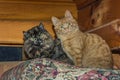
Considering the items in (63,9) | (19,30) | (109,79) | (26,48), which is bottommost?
(109,79)

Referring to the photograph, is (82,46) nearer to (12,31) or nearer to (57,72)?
(12,31)

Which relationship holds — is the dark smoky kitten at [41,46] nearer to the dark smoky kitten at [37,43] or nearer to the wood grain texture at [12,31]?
the dark smoky kitten at [37,43]

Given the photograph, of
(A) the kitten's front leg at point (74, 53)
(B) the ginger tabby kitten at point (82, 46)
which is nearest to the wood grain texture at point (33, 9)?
(B) the ginger tabby kitten at point (82, 46)

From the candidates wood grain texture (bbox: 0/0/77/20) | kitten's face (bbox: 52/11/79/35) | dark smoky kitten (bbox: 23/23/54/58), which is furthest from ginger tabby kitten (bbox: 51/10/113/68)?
wood grain texture (bbox: 0/0/77/20)

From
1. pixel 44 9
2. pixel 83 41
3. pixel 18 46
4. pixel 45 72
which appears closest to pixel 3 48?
pixel 18 46

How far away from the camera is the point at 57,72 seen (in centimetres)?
115

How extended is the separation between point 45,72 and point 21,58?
1.35 metres

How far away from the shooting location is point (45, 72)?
1176 millimetres

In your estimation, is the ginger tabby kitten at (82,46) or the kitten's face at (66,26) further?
the kitten's face at (66,26)

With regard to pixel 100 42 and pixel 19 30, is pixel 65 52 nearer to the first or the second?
pixel 100 42

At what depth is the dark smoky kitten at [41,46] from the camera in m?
2.10

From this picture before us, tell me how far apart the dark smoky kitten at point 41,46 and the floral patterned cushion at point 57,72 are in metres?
0.81

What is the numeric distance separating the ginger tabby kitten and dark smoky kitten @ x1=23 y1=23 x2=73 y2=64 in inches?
2.3

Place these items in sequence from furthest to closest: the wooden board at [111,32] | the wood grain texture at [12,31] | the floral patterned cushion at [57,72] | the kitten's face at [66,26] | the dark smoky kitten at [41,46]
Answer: the wood grain texture at [12,31] < the kitten's face at [66,26] < the dark smoky kitten at [41,46] < the wooden board at [111,32] < the floral patterned cushion at [57,72]
